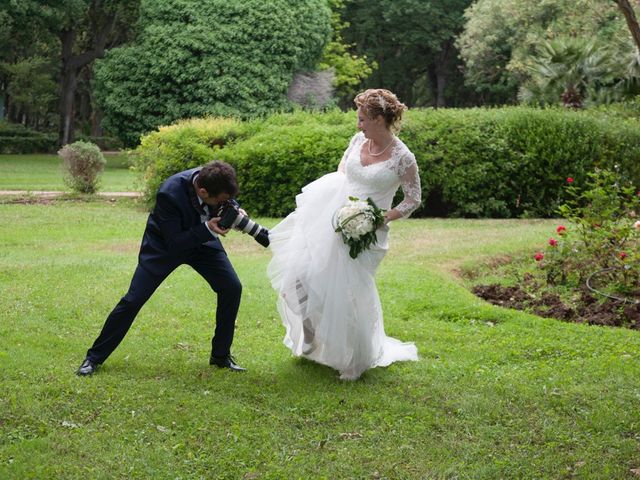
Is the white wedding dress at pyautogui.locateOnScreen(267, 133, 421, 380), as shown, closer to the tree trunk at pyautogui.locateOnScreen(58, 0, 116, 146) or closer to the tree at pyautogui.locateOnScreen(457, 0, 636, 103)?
the tree at pyautogui.locateOnScreen(457, 0, 636, 103)

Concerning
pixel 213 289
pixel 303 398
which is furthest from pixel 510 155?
pixel 303 398

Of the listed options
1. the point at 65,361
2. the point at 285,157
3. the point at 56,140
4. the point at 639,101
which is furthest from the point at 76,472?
the point at 56,140

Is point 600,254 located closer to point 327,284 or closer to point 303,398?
point 327,284

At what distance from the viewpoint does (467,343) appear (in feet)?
28.5

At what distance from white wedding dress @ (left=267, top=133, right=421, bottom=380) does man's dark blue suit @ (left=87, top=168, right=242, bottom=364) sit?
1.39 feet

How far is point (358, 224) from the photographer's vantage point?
281 inches

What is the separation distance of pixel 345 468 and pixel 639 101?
18.5 m

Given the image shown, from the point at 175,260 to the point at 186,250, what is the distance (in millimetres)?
161

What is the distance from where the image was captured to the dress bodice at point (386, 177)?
732 cm

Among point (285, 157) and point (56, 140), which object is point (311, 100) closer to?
point (56, 140)

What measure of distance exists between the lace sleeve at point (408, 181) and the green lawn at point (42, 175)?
59.1 feet

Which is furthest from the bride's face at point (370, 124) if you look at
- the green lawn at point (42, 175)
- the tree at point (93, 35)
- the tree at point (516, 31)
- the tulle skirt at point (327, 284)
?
the tree at point (93, 35)

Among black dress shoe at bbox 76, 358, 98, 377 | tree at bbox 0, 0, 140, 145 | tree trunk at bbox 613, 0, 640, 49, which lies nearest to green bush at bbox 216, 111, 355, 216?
black dress shoe at bbox 76, 358, 98, 377

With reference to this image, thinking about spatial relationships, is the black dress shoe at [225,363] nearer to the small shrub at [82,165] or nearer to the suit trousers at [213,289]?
the suit trousers at [213,289]
